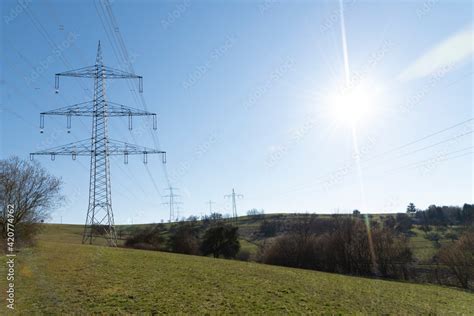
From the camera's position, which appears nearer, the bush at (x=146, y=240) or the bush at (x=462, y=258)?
the bush at (x=462, y=258)

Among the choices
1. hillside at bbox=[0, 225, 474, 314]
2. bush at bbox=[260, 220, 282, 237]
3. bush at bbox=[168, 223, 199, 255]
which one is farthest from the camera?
bush at bbox=[260, 220, 282, 237]

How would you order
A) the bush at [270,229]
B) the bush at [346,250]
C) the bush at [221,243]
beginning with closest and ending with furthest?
the bush at [346,250] → the bush at [221,243] → the bush at [270,229]

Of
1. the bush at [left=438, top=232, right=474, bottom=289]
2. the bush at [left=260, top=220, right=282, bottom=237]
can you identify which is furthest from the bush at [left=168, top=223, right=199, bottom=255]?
the bush at [left=260, top=220, right=282, bottom=237]

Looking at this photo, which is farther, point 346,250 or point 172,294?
point 346,250

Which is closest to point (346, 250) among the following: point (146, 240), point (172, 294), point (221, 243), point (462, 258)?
point (462, 258)

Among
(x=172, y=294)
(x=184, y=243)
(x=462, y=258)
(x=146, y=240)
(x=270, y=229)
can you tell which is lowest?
(x=462, y=258)

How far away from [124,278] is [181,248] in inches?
2012

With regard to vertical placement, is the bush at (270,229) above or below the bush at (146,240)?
below

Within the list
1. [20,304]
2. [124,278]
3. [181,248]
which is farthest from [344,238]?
[20,304]

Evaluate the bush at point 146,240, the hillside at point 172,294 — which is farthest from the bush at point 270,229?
the hillside at point 172,294

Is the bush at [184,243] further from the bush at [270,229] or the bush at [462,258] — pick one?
the bush at [270,229]

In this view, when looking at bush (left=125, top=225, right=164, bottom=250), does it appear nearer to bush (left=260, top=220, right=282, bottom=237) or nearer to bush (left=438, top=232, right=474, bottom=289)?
bush (left=438, top=232, right=474, bottom=289)

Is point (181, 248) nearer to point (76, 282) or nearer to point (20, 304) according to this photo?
point (76, 282)

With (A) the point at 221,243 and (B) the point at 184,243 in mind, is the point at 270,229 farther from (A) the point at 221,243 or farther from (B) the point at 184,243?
(B) the point at 184,243
